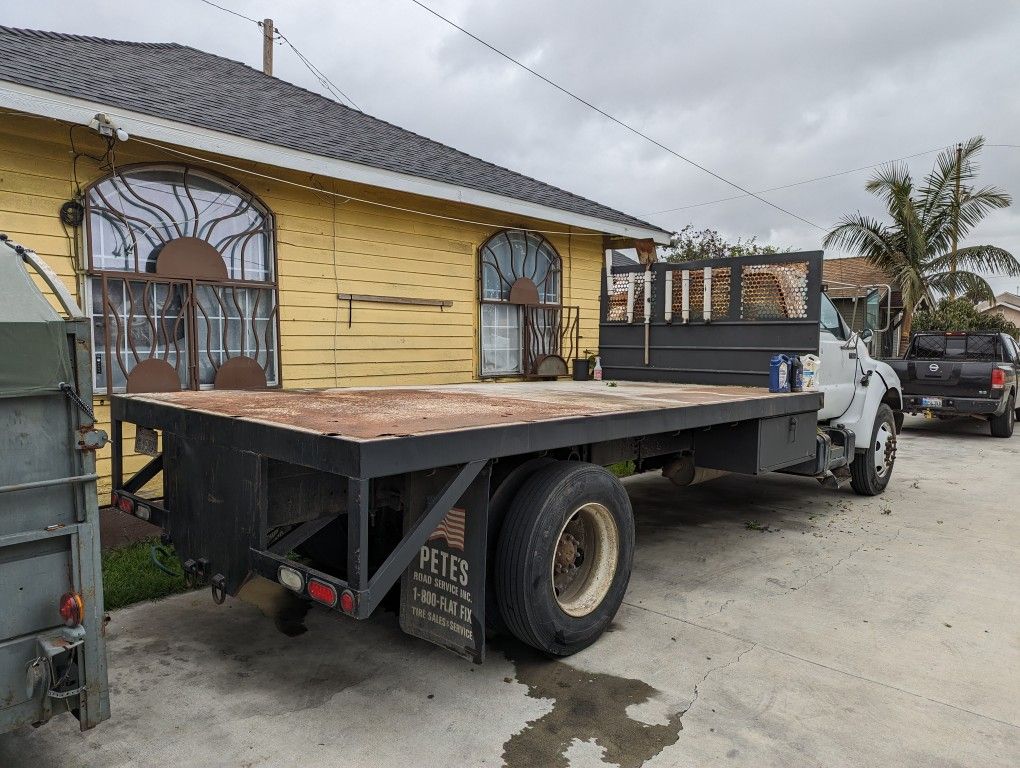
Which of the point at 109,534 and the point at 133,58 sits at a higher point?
the point at 133,58

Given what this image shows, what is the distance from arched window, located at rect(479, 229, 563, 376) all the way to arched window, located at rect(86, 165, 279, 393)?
3019mm

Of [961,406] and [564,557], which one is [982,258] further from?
[564,557]

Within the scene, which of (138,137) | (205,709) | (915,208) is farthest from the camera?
(915,208)

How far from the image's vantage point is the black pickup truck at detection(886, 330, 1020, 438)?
39.8 ft

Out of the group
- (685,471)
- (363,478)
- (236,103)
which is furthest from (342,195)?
(363,478)

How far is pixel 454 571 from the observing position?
3.14 meters

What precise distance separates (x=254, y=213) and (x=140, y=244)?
3.59 feet

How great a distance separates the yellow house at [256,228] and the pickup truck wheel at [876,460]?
4035mm

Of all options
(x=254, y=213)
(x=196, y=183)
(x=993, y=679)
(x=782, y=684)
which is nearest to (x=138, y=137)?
(x=196, y=183)

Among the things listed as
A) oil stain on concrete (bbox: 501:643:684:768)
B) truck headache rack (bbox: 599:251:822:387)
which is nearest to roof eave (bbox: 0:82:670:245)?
truck headache rack (bbox: 599:251:822:387)

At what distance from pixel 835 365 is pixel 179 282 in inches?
235

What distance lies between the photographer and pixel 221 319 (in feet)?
21.2

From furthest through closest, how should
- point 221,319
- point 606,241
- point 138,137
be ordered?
point 606,241 → point 221,319 → point 138,137

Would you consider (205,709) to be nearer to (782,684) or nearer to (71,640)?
(71,640)
